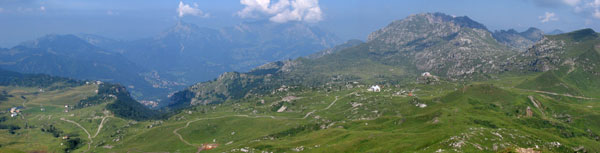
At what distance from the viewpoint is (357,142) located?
616ft

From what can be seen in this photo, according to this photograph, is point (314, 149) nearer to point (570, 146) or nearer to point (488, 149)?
point (488, 149)

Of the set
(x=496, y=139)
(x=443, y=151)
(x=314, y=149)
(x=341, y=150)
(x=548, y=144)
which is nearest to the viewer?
(x=443, y=151)

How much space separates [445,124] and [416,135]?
2529cm

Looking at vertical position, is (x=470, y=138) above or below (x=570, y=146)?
above

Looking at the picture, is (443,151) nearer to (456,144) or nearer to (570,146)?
(456,144)

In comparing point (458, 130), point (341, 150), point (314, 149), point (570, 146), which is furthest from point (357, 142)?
point (570, 146)

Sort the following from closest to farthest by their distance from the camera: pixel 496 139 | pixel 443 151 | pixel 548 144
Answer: pixel 443 151 → pixel 496 139 → pixel 548 144

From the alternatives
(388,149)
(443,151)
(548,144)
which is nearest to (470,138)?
(443,151)

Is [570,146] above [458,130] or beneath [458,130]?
beneath

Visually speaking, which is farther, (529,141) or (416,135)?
(416,135)

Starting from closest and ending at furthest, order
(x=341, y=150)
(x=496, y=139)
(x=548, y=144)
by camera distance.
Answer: (x=496, y=139), (x=548, y=144), (x=341, y=150)

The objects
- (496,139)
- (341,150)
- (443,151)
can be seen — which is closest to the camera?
(443,151)

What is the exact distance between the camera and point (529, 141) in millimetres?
166500

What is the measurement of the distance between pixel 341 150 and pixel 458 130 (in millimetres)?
55287
